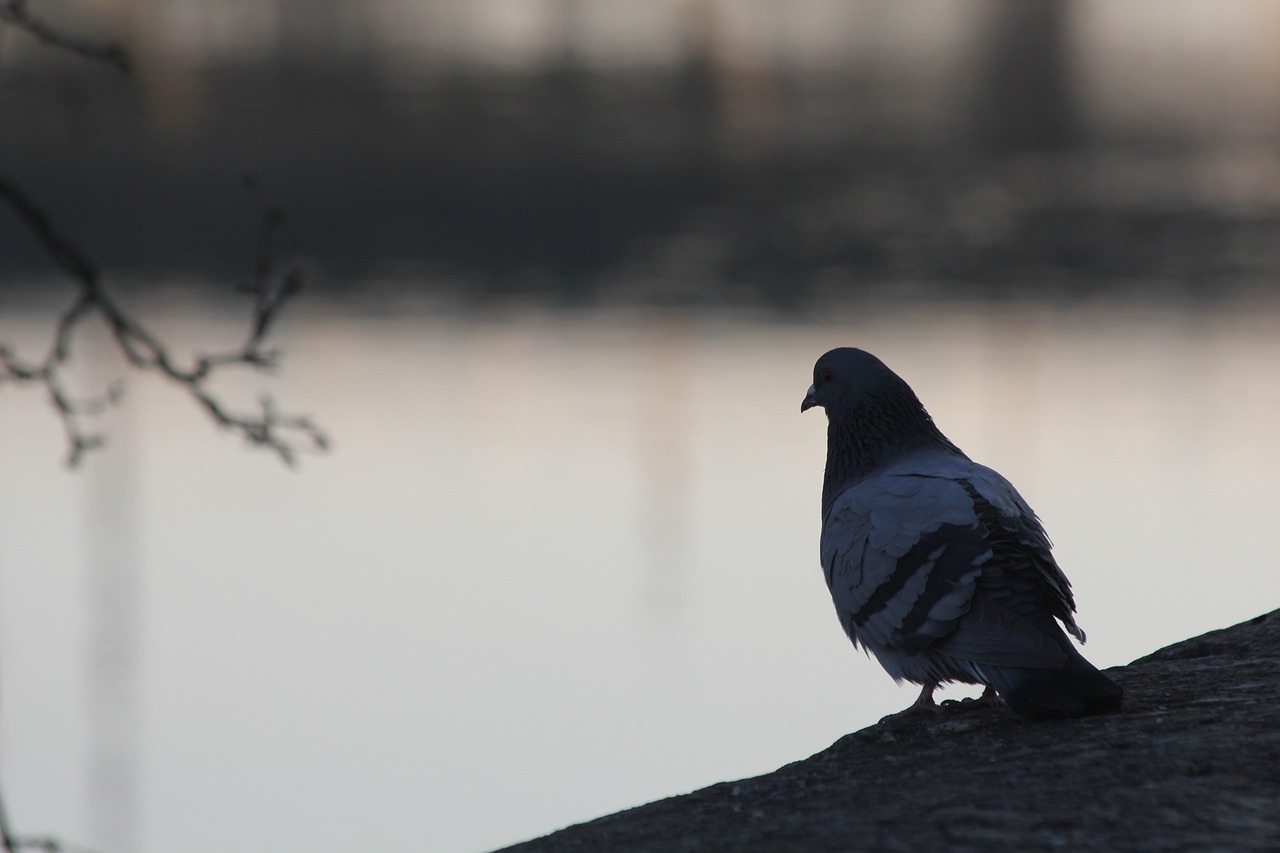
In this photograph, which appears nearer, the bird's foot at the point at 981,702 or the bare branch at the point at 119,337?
the bare branch at the point at 119,337

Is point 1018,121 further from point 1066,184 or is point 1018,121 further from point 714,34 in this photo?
point 714,34

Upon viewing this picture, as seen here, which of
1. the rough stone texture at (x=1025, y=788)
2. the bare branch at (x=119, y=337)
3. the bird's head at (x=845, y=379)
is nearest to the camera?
the rough stone texture at (x=1025, y=788)

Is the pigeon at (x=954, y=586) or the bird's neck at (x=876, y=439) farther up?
the bird's neck at (x=876, y=439)

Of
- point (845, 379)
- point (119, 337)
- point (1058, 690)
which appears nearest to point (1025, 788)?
point (1058, 690)

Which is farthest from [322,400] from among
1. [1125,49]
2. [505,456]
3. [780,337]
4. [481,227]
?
[1125,49]

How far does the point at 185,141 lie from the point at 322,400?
524 inches

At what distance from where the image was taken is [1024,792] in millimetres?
3842

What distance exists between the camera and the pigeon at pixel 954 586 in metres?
4.36

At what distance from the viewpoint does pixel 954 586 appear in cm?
452

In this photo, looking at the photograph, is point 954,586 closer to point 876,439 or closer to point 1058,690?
point 1058,690

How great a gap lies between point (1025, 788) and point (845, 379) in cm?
201

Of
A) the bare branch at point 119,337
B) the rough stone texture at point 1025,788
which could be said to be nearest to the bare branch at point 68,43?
the bare branch at point 119,337

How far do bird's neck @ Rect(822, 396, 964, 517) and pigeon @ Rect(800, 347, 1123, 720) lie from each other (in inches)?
1.0

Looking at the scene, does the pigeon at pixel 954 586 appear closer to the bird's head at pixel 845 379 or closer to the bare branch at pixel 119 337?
the bird's head at pixel 845 379
